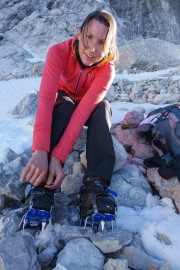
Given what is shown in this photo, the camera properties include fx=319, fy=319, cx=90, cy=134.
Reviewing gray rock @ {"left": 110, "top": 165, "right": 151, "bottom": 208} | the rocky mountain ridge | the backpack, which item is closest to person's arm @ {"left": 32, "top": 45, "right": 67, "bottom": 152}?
gray rock @ {"left": 110, "top": 165, "right": 151, "bottom": 208}

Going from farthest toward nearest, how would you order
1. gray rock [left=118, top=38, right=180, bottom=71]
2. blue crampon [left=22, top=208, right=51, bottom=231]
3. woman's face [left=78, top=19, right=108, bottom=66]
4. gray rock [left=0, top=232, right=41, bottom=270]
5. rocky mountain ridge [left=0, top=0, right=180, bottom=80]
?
rocky mountain ridge [left=0, top=0, right=180, bottom=80]
gray rock [left=118, top=38, right=180, bottom=71]
woman's face [left=78, top=19, right=108, bottom=66]
blue crampon [left=22, top=208, right=51, bottom=231]
gray rock [left=0, top=232, right=41, bottom=270]

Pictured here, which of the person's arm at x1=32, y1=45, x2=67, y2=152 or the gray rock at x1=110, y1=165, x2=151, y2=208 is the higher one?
the person's arm at x1=32, y1=45, x2=67, y2=152

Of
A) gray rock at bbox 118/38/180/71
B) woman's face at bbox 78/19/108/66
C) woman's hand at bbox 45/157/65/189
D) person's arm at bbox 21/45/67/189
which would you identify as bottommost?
gray rock at bbox 118/38/180/71

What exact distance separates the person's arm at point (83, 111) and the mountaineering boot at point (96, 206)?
283 mm

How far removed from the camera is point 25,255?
5.45 feet

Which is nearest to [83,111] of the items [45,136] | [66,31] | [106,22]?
[45,136]

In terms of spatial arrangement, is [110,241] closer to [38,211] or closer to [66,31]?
[38,211]

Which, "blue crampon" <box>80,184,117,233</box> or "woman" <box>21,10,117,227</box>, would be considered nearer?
"blue crampon" <box>80,184,117,233</box>

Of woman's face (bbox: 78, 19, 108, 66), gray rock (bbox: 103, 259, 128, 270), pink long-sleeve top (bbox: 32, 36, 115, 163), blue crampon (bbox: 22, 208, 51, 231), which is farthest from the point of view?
→ woman's face (bbox: 78, 19, 108, 66)

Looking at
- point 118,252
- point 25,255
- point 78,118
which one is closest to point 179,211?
point 118,252

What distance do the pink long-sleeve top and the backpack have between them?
0.62m

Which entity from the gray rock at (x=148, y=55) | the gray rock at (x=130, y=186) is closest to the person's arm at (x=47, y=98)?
the gray rock at (x=130, y=186)

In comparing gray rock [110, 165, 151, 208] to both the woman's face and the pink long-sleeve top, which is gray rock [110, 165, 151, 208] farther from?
the woman's face

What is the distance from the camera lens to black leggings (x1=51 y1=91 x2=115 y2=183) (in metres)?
2.35
